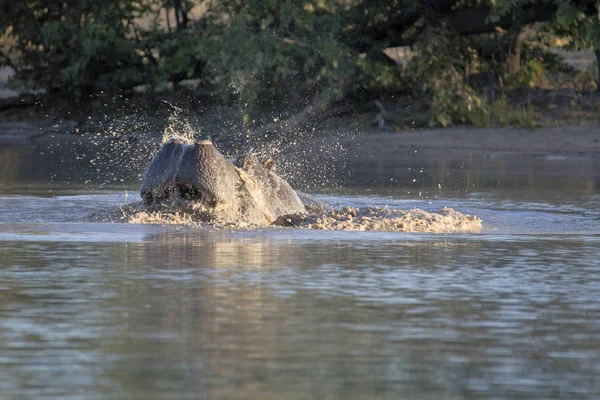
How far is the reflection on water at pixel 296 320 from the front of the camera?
4992 millimetres

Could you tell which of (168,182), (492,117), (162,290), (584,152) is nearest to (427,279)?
(162,290)

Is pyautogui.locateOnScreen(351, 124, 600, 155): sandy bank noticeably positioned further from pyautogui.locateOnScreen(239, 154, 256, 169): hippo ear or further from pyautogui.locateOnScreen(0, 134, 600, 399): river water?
pyautogui.locateOnScreen(239, 154, 256, 169): hippo ear

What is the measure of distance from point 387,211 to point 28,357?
21.8ft

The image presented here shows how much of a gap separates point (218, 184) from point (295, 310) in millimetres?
3509

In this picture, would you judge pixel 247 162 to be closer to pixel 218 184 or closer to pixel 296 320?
pixel 218 184

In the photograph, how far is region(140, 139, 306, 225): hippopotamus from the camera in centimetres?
980

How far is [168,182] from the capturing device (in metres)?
9.91

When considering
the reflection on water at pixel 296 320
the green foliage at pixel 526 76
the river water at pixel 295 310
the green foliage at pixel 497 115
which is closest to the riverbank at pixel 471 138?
the green foliage at pixel 497 115

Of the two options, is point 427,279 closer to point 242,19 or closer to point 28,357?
point 28,357

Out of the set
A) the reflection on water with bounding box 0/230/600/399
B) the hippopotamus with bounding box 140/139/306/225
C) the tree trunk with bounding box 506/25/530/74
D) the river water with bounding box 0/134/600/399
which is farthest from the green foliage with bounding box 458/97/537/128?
the reflection on water with bounding box 0/230/600/399

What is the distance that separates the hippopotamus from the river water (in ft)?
1.12

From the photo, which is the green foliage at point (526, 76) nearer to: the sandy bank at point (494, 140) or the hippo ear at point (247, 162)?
the sandy bank at point (494, 140)

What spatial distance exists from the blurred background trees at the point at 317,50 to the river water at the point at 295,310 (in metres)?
12.0

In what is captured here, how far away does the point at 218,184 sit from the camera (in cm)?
1002
